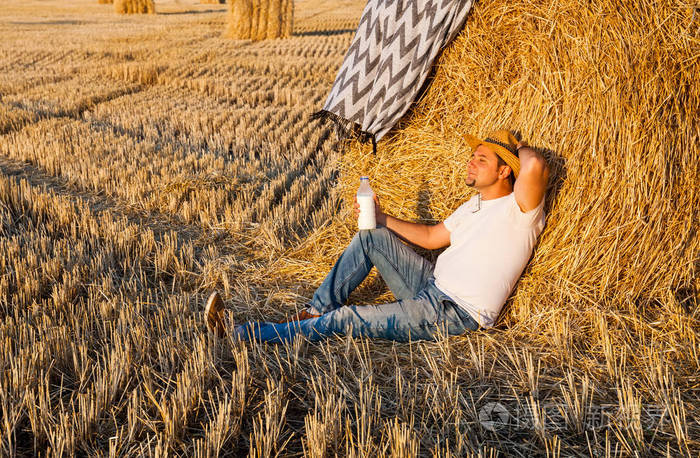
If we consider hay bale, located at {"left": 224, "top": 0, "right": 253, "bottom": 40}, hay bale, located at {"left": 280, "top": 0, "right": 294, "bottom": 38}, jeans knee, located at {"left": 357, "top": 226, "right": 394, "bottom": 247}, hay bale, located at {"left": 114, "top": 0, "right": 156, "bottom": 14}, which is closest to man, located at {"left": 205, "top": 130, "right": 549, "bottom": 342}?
jeans knee, located at {"left": 357, "top": 226, "right": 394, "bottom": 247}

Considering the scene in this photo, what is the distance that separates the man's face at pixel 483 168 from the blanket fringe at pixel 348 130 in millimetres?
755

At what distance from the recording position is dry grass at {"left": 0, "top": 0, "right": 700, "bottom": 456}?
1919 mm

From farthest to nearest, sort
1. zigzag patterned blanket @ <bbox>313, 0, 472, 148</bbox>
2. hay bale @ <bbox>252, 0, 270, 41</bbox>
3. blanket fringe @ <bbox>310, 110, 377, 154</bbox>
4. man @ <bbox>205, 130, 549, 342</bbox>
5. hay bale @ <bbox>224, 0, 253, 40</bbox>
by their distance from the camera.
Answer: hay bale @ <bbox>252, 0, 270, 41</bbox>, hay bale @ <bbox>224, 0, 253, 40</bbox>, blanket fringe @ <bbox>310, 110, 377, 154</bbox>, zigzag patterned blanket @ <bbox>313, 0, 472, 148</bbox>, man @ <bbox>205, 130, 549, 342</bbox>

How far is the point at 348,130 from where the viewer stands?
10.9 feet

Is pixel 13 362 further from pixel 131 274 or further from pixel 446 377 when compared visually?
pixel 446 377

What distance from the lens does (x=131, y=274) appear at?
10.2 ft

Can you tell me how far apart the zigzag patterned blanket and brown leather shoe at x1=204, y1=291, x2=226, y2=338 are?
1346 mm

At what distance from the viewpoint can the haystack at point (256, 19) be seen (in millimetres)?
16938

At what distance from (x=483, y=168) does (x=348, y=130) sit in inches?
39.1

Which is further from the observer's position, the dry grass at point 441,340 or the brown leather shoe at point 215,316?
the brown leather shoe at point 215,316

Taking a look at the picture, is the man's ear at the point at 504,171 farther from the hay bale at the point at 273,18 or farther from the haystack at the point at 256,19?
the hay bale at the point at 273,18

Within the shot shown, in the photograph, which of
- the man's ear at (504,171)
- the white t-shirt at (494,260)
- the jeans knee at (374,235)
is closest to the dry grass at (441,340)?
the white t-shirt at (494,260)

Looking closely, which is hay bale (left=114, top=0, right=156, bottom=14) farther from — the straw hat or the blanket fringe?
the straw hat

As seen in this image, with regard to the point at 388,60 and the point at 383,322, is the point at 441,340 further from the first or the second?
the point at 388,60
